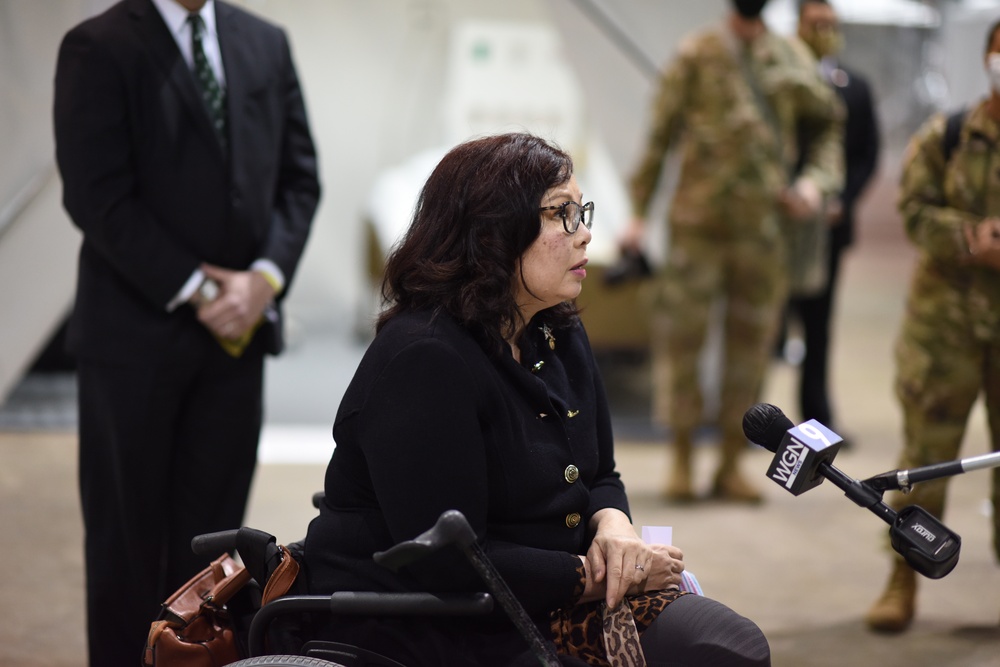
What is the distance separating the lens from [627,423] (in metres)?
5.67

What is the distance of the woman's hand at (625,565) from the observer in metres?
1.90

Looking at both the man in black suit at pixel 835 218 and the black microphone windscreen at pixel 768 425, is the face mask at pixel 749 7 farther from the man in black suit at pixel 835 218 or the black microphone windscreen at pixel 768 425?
the black microphone windscreen at pixel 768 425

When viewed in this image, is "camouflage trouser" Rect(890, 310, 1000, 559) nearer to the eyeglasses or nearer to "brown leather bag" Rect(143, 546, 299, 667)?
the eyeglasses

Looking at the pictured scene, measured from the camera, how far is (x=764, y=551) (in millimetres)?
4020

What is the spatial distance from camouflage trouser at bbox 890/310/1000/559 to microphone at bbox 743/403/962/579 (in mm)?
1255

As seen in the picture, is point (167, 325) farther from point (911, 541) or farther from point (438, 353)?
point (911, 541)

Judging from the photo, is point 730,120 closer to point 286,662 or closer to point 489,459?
point 489,459

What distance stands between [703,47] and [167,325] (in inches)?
98.3

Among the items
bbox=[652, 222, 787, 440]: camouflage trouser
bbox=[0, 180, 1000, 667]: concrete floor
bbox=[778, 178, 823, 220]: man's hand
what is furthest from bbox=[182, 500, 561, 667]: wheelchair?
bbox=[778, 178, 823, 220]: man's hand

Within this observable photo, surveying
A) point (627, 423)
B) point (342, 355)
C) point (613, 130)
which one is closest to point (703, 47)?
point (613, 130)

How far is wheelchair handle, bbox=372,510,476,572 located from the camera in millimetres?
1595

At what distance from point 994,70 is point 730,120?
58.3 inches

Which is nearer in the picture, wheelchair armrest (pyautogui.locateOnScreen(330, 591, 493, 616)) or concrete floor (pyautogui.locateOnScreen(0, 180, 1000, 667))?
wheelchair armrest (pyautogui.locateOnScreen(330, 591, 493, 616))

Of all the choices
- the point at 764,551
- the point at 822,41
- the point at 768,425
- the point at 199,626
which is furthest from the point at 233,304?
the point at 822,41
